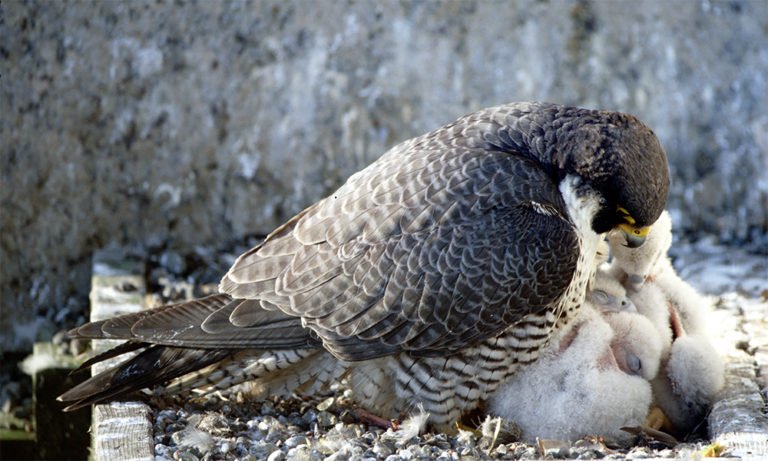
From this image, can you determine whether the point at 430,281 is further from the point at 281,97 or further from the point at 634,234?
the point at 281,97

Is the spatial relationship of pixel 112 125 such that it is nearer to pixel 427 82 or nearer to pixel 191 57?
pixel 191 57

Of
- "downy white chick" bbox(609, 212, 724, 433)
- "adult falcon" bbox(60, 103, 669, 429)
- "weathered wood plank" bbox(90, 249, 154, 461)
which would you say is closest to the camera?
"weathered wood plank" bbox(90, 249, 154, 461)

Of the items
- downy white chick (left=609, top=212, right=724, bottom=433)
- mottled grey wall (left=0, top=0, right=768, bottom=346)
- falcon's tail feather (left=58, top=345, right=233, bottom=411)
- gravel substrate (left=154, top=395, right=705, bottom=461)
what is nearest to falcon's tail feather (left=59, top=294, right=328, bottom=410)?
falcon's tail feather (left=58, top=345, right=233, bottom=411)

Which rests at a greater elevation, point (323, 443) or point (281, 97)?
point (281, 97)

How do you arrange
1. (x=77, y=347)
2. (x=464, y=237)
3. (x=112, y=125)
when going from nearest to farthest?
(x=464, y=237) < (x=77, y=347) < (x=112, y=125)

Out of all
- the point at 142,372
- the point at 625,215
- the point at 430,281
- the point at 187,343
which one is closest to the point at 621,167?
the point at 625,215

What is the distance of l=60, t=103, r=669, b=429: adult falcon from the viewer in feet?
12.7

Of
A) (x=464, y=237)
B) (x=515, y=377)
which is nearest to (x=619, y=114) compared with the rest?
(x=464, y=237)

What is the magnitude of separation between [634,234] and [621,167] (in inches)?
12.8

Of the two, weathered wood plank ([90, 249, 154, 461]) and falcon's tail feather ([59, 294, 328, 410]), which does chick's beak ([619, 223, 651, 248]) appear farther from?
weathered wood plank ([90, 249, 154, 461])

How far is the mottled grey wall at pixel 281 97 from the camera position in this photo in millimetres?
5758

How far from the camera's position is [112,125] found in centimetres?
583

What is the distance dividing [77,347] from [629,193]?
293 centimetres

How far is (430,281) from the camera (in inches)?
152
